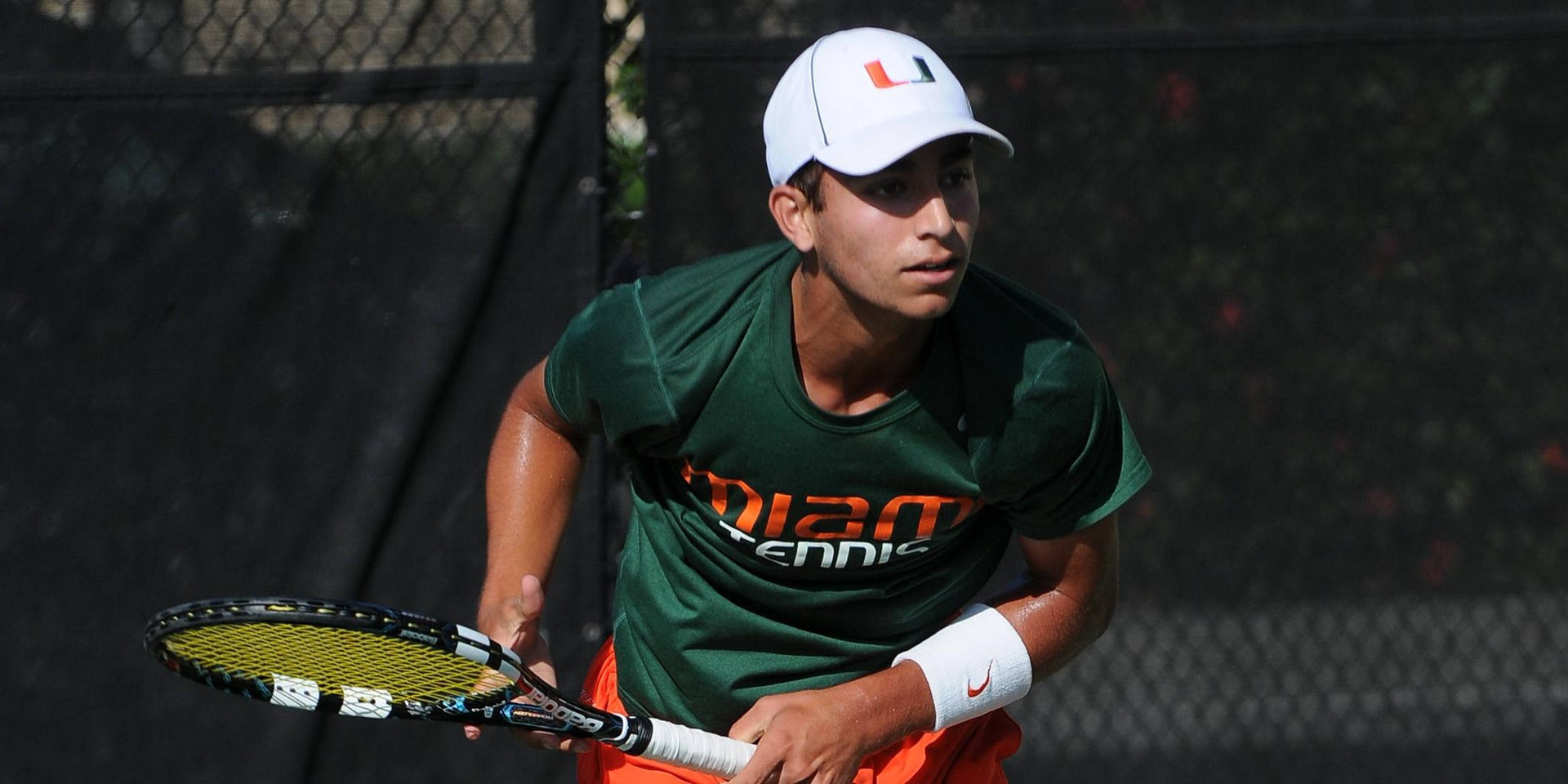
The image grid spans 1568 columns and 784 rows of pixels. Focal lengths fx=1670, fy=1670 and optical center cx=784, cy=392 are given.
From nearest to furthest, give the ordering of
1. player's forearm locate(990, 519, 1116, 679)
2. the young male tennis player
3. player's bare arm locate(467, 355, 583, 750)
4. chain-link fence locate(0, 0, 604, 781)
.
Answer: the young male tennis player
player's forearm locate(990, 519, 1116, 679)
player's bare arm locate(467, 355, 583, 750)
chain-link fence locate(0, 0, 604, 781)

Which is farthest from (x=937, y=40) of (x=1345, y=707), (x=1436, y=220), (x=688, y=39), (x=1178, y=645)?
(x=1345, y=707)

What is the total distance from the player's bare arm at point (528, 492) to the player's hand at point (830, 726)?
1.48ft

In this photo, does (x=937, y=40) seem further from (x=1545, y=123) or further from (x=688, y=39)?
(x=1545, y=123)

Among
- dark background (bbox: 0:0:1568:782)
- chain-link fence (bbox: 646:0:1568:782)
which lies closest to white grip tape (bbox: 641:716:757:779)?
dark background (bbox: 0:0:1568:782)

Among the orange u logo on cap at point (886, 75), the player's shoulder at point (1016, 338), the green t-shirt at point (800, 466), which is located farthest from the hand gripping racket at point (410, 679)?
the orange u logo on cap at point (886, 75)

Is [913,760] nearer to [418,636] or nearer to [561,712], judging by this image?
[561,712]

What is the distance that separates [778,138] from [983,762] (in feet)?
3.48

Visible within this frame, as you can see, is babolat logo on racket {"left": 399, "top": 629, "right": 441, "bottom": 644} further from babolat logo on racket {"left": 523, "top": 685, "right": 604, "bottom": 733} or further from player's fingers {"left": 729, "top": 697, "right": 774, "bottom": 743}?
player's fingers {"left": 729, "top": 697, "right": 774, "bottom": 743}

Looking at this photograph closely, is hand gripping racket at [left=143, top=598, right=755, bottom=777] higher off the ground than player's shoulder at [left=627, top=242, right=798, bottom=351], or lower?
lower

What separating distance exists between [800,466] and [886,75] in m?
0.56

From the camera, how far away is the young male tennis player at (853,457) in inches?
89.1

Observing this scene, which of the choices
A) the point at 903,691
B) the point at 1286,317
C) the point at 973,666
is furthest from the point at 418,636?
the point at 1286,317

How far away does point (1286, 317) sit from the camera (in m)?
3.60

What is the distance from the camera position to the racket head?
2225 millimetres
